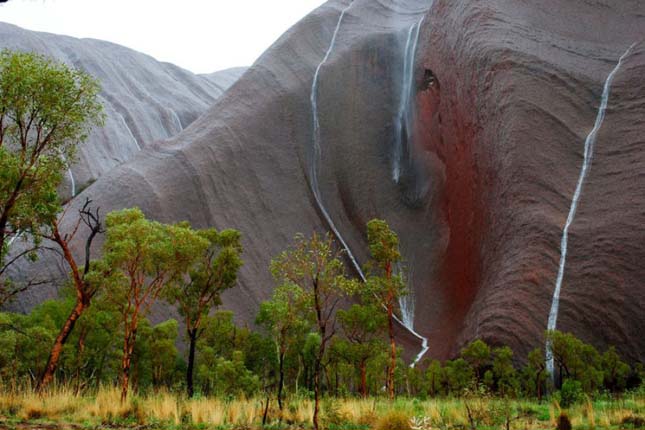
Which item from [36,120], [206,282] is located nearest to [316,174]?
[206,282]

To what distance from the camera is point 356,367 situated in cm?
2350

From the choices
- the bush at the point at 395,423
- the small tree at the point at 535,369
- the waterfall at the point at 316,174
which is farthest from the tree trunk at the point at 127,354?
the waterfall at the point at 316,174

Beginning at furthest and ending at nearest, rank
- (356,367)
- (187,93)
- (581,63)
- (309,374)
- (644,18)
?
(187,93), (644,18), (581,63), (309,374), (356,367)

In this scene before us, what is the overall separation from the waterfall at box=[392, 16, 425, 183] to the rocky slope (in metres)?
25.3

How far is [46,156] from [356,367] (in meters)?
15.0

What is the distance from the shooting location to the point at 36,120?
1275 centimetres

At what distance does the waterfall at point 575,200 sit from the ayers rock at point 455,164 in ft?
0.79

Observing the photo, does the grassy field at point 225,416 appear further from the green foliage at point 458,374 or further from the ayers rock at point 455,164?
the ayers rock at point 455,164

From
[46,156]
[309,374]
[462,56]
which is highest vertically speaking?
[462,56]

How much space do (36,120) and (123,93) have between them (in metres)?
55.0

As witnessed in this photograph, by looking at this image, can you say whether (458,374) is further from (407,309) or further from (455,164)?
(455,164)

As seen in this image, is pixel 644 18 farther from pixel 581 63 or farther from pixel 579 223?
pixel 579 223

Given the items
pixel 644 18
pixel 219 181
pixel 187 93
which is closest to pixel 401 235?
pixel 219 181

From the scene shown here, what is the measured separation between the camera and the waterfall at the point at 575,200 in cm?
2259
